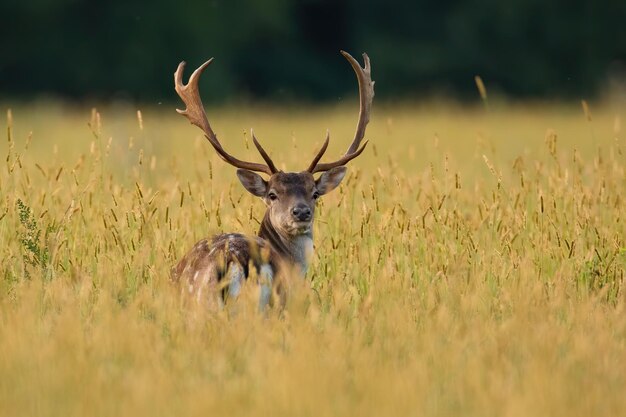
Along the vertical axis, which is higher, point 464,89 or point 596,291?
point 464,89

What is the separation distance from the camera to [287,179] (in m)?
6.53

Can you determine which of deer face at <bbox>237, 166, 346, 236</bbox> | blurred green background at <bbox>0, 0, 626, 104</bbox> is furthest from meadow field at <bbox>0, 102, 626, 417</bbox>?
blurred green background at <bbox>0, 0, 626, 104</bbox>

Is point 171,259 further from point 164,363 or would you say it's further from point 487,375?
point 487,375

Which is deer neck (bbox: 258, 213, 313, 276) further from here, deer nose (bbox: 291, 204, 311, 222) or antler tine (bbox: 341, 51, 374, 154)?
antler tine (bbox: 341, 51, 374, 154)

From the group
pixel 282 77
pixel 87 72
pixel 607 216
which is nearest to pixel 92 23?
pixel 87 72

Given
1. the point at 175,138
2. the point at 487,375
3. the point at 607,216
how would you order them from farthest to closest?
the point at 175,138, the point at 607,216, the point at 487,375

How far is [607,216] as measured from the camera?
319 inches

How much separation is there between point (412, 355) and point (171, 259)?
1940mm

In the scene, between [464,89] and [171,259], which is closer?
[171,259]

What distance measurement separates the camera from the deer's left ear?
683cm

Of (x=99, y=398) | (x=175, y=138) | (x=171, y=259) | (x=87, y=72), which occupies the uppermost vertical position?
(x=87, y=72)

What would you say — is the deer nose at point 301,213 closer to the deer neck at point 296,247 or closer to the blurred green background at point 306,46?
the deer neck at point 296,247

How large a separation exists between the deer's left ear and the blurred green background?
23311 mm

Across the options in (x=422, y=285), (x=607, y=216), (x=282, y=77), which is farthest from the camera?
(x=282, y=77)
